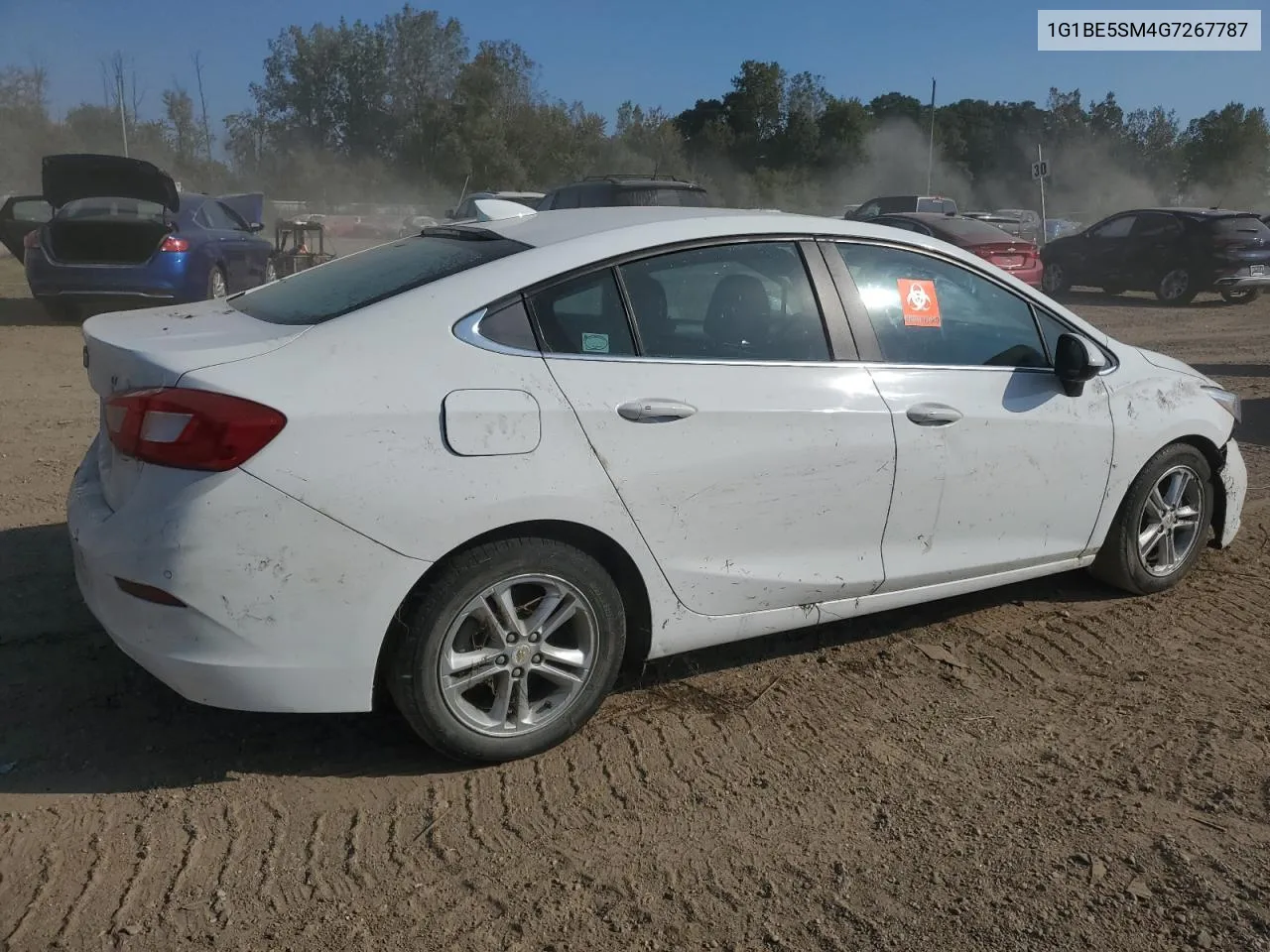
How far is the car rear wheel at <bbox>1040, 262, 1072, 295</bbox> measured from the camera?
20.0 m

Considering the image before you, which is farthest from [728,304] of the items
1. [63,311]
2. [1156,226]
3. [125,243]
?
[1156,226]

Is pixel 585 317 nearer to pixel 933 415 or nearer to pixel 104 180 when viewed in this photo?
pixel 933 415

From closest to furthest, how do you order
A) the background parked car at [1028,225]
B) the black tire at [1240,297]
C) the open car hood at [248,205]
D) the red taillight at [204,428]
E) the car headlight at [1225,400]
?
the red taillight at [204,428], the car headlight at [1225,400], the open car hood at [248,205], the black tire at [1240,297], the background parked car at [1028,225]

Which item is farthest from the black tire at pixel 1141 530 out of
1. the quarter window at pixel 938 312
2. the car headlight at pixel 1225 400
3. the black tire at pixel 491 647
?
the black tire at pixel 491 647

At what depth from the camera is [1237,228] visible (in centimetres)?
1775

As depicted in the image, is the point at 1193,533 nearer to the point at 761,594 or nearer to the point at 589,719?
the point at 761,594

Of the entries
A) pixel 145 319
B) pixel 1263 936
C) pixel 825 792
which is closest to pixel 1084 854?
pixel 1263 936

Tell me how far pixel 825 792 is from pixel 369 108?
176ft

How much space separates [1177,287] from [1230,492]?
49.0 ft

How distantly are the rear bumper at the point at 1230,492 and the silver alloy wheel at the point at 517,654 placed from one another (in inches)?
124

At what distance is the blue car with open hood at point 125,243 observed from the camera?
11.9 meters

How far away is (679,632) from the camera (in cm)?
353

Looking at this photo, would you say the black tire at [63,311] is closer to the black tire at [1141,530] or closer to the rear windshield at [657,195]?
the rear windshield at [657,195]

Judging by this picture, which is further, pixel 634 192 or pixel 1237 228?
pixel 1237 228
